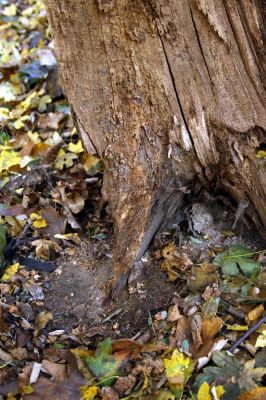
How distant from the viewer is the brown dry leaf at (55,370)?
6.66ft

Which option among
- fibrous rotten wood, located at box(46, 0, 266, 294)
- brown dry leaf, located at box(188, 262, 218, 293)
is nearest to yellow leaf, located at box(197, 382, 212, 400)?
brown dry leaf, located at box(188, 262, 218, 293)

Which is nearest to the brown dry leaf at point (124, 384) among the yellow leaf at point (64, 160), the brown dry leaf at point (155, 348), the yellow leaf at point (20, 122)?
the brown dry leaf at point (155, 348)

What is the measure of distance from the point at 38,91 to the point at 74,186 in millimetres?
1445

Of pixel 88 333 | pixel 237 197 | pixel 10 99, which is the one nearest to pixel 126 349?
pixel 88 333

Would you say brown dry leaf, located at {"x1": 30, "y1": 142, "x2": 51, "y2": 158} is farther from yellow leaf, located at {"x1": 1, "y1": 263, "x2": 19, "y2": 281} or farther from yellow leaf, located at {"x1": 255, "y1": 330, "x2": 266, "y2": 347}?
yellow leaf, located at {"x1": 255, "y1": 330, "x2": 266, "y2": 347}

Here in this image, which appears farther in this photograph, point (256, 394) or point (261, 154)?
point (261, 154)

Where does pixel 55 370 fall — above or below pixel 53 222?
below

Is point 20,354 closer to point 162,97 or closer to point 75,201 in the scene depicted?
point 75,201

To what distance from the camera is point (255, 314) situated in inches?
81.4

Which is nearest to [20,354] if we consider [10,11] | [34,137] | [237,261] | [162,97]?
[237,261]

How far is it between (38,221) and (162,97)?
3.51 feet

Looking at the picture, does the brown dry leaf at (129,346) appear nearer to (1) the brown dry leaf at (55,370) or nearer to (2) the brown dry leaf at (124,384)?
(2) the brown dry leaf at (124,384)

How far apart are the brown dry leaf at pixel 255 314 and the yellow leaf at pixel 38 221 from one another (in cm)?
122

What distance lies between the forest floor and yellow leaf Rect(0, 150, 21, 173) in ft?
0.04
